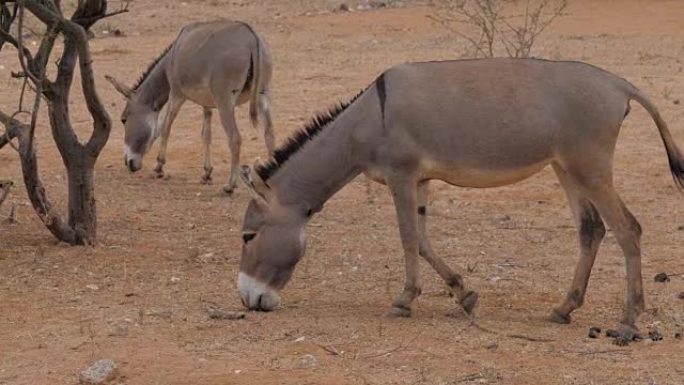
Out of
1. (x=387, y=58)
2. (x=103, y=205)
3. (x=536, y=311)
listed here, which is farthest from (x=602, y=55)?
(x=536, y=311)

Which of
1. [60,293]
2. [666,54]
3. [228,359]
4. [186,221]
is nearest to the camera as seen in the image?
[228,359]

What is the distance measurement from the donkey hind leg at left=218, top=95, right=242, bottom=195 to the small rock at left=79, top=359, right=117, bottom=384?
5.53m

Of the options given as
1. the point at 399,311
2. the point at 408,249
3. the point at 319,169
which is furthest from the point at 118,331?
the point at 408,249

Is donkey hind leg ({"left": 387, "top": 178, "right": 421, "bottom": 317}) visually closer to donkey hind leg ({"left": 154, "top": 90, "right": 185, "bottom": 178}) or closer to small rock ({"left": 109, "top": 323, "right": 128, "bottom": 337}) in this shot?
small rock ({"left": 109, "top": 323, "right": 128, "bottom": 337})

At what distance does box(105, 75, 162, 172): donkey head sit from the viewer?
42.1 feet

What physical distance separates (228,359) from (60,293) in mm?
1900

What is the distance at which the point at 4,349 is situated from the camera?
7008 mm

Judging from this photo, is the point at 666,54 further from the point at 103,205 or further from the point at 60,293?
the point at 60,293

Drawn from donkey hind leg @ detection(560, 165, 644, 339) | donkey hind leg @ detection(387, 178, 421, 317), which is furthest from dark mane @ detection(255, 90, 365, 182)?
donkey hind leg @ detection(560, 165, 644, 339)

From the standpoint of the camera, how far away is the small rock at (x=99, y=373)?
6.39 meters

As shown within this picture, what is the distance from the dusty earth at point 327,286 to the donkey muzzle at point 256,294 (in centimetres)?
8

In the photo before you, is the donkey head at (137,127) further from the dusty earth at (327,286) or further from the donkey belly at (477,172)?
the donkey belly at (477,172)

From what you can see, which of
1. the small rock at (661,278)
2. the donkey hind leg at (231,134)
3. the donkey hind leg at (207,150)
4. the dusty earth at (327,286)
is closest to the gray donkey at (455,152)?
the dusty earth at (327,286)

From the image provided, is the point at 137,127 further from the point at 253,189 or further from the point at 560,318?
the point at 560,318
